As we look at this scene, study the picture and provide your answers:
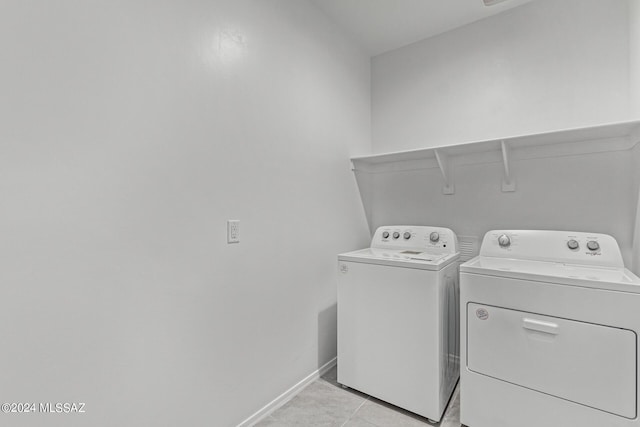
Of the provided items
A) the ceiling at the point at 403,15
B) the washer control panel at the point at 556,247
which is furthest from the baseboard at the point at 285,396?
the ceiling at the point at 403,15

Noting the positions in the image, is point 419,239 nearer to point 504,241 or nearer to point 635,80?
point 504,241

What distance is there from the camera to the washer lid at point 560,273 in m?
1.20

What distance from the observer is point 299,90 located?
1.87m

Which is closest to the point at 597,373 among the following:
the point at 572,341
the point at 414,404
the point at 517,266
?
the point at 572,341

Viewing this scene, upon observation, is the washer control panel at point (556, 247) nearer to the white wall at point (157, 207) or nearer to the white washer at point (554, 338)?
the white washer at point (554, 338)

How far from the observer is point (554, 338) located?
1283mm

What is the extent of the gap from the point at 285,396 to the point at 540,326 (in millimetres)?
1381

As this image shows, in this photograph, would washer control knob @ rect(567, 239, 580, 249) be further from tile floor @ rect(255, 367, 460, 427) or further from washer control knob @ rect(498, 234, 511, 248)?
tile floor @ rect(255, 367, 460, 427)

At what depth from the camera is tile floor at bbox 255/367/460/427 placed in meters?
1.56

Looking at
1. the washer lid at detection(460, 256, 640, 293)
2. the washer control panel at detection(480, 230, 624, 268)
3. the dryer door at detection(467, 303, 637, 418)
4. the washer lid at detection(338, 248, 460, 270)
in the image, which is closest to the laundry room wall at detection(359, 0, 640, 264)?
the washer control panel at detection(480, 230, 624, 268)

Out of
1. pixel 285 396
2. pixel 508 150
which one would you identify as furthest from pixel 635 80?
pixel 285 396

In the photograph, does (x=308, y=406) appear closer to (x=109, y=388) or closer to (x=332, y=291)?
(x=332, y=291)

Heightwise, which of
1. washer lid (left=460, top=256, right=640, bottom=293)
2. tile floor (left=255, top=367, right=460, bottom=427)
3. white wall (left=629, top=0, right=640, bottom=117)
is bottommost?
tile floor (left=255, top=367, right=460, bottom=427)

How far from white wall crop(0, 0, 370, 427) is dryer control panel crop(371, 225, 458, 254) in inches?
23.1
